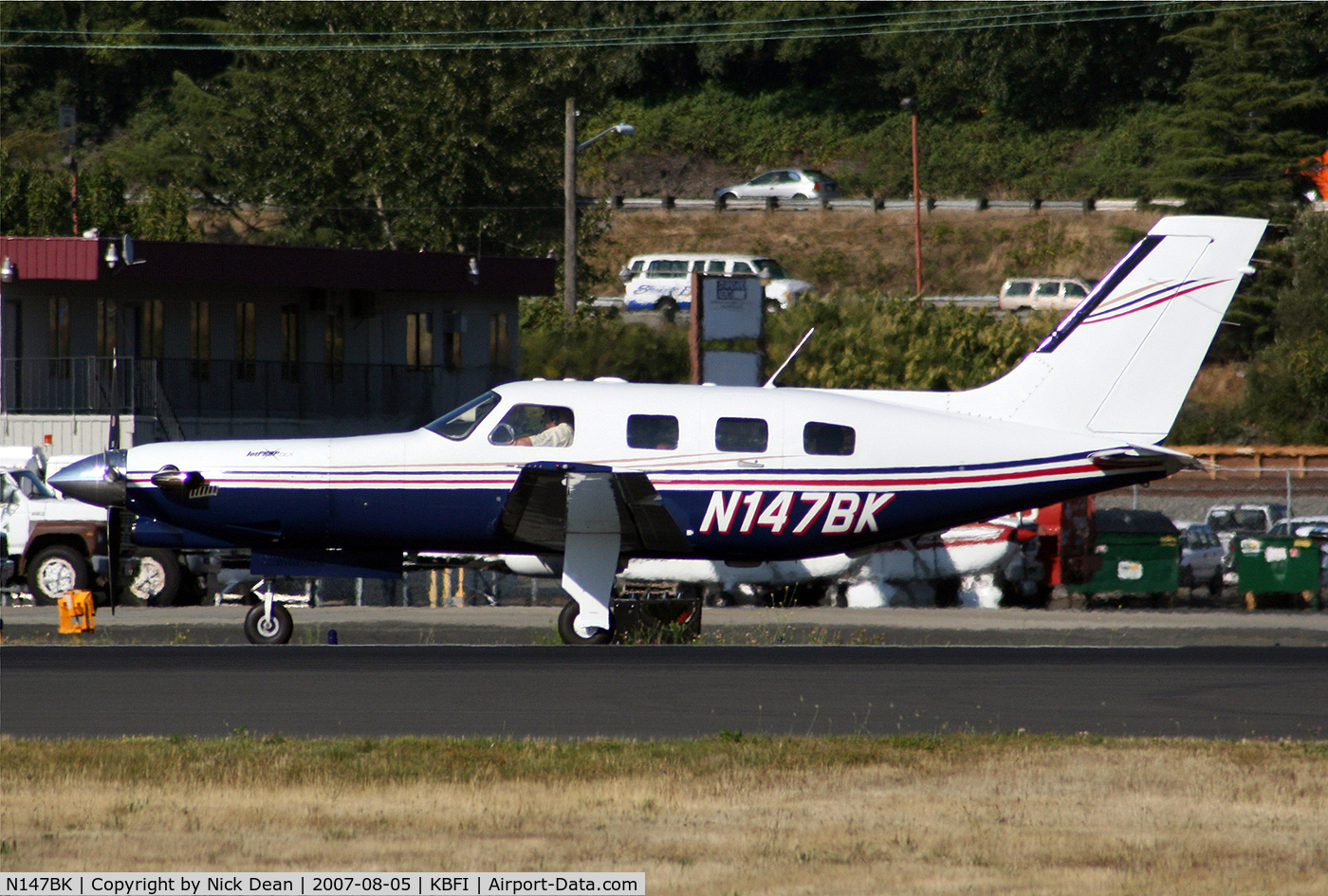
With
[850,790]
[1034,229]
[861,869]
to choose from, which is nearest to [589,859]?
[861,869]

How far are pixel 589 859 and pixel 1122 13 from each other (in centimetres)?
7725

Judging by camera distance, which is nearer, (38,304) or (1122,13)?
(38,304)

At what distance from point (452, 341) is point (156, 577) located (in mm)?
13172

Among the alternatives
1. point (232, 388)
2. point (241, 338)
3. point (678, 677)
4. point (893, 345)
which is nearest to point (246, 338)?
point (241, 338)

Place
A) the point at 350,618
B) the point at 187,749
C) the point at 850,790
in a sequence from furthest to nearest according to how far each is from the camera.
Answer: the point at 350,618, the point at 187,749, the point at 850,790

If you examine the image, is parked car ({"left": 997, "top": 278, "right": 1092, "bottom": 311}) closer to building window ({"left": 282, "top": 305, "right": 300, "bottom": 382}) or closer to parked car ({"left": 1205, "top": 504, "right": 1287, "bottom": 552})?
parked car ({"left": 1205, "top": 504, "right": 1287, "bottom": 552})

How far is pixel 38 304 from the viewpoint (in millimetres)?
28719

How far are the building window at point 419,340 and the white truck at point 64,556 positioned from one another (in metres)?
11.9

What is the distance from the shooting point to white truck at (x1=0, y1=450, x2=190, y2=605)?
21.7m

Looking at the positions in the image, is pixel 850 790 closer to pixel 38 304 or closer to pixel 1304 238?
pixel 38 304

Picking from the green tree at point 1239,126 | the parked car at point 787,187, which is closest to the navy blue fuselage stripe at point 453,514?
the green tree at point 1239,126

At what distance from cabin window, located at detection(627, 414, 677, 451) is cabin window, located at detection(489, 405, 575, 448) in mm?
581

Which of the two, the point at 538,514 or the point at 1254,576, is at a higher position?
the point at 538,514

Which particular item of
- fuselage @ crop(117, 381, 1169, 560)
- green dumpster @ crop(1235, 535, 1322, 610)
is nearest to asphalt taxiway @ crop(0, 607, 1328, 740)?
fuselage @ crop(117, 381, 1169, 560)
